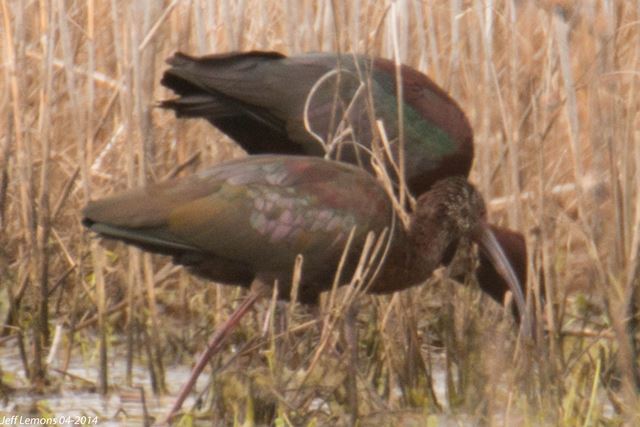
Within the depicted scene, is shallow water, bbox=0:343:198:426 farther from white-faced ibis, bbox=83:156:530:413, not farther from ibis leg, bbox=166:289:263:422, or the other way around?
white-faced ibis, bbox=83:156:530:413

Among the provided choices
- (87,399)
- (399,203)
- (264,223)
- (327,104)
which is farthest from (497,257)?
(87,399)

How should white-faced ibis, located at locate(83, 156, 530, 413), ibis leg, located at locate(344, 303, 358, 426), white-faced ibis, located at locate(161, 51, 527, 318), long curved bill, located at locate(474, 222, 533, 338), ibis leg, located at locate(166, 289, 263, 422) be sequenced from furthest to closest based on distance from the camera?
white-faced ibis, located at locate(161, 51, 527, 318)
long curved bill, located at locate(474, 222, 533, 338)
ibis leg, located at locate(166, 289, 263, 422)
white-faced ibis, located at locate(83, 156, 530, 413)
ibis leg, located at locate(344, 303, 358, 426)

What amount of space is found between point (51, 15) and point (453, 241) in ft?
4.44

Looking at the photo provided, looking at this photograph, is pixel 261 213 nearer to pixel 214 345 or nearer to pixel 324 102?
pixel 214 345

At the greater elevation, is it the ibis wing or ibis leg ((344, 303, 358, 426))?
the ibis wing

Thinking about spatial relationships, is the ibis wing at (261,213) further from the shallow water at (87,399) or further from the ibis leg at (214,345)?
the shallow water at (87,399)

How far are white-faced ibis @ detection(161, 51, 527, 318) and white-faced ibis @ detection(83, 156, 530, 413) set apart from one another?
2.30ft

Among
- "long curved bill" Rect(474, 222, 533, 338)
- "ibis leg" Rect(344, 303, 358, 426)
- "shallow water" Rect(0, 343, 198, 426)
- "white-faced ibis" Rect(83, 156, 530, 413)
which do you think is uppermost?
"white-faced ibis" Rect(83, 156, 530, 413)

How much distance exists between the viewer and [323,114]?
473cm

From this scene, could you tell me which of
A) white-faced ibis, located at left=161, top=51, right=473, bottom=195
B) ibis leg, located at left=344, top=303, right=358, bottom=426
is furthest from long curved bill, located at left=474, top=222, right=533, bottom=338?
ibis leg, located at left=344, top=303, right=358, bottom=426

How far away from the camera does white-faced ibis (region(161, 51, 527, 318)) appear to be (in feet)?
15.2

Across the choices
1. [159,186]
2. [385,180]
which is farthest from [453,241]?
[159,186]

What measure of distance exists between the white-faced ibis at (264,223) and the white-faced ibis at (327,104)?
70 centimetres

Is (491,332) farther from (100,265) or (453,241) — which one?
(100,265)
